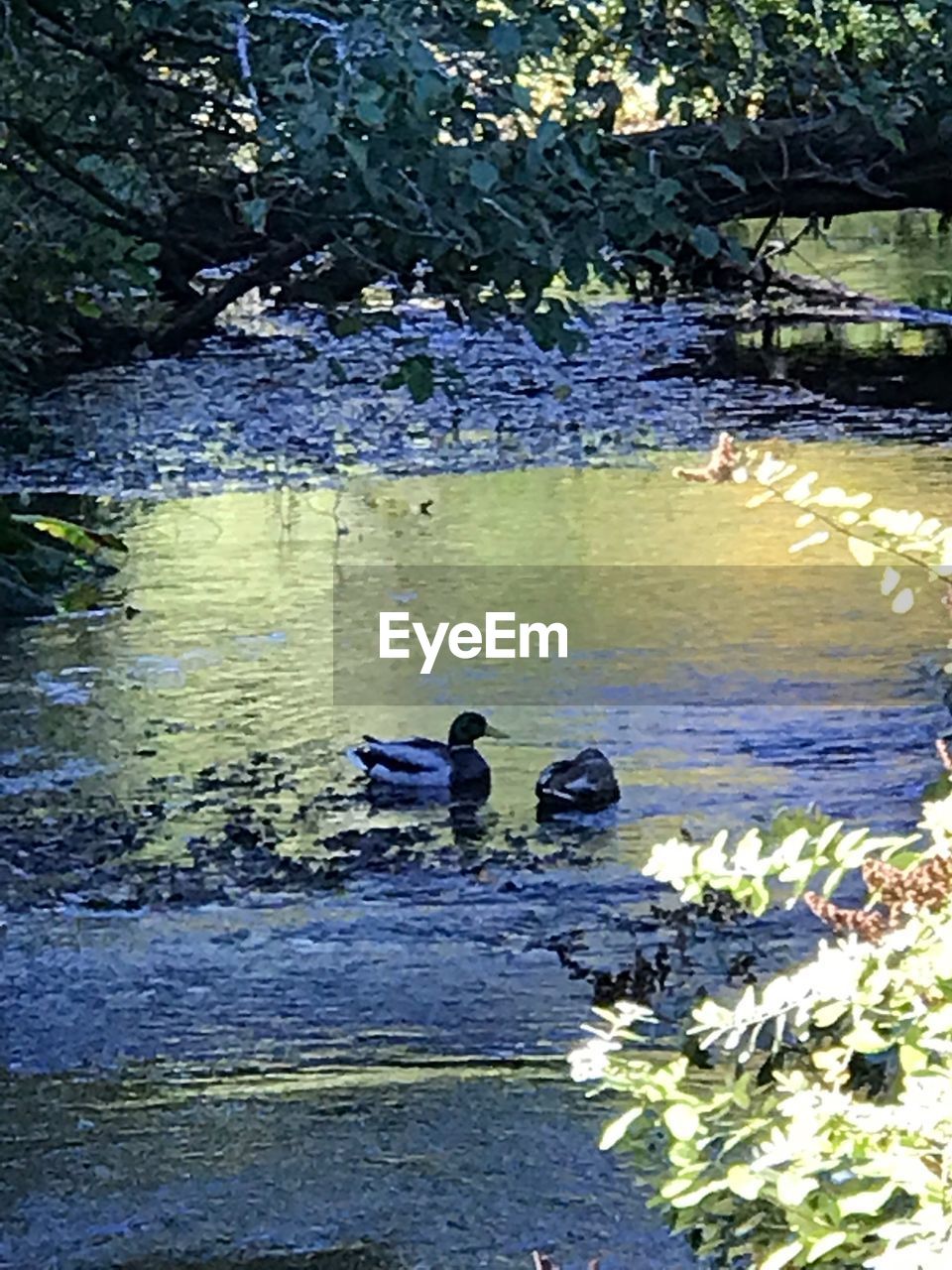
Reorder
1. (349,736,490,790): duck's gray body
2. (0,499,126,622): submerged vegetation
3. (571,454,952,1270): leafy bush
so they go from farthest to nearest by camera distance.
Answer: (0,499,126,622): submerged vegetation
(349,736,490,790): duck's gray body
(571,454,952,1270): leafy bush

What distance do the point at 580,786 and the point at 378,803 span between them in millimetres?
816

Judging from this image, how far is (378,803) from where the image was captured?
7996mm

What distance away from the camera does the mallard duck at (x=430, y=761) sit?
796 cm

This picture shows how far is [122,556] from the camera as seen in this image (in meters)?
12.2

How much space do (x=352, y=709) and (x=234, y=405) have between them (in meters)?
8.58

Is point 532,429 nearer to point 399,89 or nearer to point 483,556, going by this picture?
Answer: point 483,556

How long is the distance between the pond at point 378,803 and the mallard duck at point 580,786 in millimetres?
143

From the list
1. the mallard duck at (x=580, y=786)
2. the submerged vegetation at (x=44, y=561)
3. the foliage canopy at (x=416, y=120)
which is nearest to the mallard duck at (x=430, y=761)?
the mallard duck at (x=580, y=786)

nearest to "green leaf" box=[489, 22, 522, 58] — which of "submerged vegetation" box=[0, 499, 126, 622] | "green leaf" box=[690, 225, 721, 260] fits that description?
"green leaf" box=[690, 225, 721, 260]

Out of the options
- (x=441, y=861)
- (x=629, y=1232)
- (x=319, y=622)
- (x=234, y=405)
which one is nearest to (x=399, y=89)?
(x=629, y=1232)

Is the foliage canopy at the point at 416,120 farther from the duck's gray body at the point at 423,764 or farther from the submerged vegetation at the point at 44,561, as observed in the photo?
the submerged vegetation at the point at 44,561

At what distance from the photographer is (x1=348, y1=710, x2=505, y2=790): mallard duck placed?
796 cm

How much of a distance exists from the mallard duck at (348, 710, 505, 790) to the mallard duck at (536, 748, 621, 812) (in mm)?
396

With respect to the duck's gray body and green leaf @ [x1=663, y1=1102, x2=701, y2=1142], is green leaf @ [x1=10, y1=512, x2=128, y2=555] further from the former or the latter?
green leaf @ [x1=663, y1=1102, x2=701, y2=1142]
